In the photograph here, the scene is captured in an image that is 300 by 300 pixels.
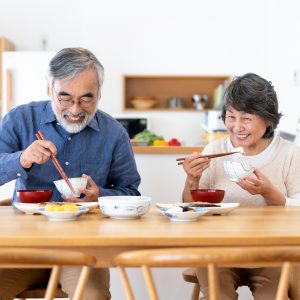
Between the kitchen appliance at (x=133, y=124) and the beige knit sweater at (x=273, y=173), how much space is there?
430cm

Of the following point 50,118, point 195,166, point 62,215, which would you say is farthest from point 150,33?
point 62,215

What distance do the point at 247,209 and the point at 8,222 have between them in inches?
32.8

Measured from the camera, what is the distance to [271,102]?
8.18 ft

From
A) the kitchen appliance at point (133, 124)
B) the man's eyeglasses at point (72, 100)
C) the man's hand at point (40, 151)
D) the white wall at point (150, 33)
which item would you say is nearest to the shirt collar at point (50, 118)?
the man's eyeglasses at point (72, 100)

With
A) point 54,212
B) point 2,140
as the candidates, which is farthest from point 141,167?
point 54,212

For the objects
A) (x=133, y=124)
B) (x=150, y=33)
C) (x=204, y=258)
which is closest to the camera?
(x=204, y=258)

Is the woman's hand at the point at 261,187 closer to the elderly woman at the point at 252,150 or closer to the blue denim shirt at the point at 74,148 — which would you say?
the elderly woman at the point at 252,150

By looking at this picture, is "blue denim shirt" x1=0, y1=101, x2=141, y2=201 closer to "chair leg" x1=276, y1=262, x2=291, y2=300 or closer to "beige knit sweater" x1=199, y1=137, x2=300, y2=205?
"beige knit sweater" x1=199, y1=137, x2=300, y2=205

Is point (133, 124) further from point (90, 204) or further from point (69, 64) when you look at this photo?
point (90, 204)

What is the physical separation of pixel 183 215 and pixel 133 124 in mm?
5003

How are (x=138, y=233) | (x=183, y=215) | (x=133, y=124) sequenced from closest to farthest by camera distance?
(x=138, y=233)
(x=183, y=215)
(x=133, y=124)

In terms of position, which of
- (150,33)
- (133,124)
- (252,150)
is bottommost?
(133,124)

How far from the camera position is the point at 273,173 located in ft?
8.11

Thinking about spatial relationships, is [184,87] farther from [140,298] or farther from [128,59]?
[140,298]
